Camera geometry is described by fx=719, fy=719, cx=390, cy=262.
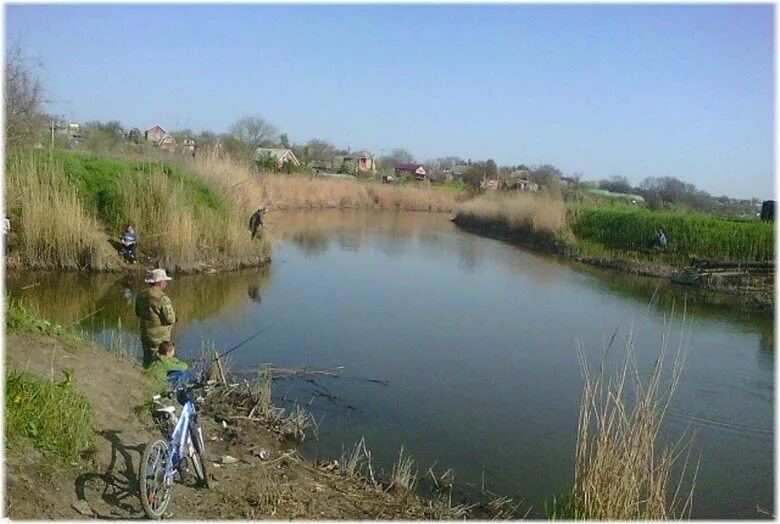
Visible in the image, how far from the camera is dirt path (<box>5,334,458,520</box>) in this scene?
439 centimetres

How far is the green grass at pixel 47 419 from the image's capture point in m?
4.62

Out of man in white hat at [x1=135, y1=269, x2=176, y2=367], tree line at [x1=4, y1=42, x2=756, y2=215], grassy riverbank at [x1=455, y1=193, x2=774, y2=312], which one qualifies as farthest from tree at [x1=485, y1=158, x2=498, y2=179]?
man in white hat at [x1=135, y1=269, x2=176, y2=367]

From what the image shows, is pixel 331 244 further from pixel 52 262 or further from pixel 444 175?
pixel 444 175

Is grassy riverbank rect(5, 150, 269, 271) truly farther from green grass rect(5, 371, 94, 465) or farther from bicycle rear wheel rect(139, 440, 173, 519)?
bicycle rear wheel rect(139, 440, 173, 519)

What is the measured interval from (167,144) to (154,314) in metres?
17.3

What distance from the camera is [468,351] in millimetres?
12172

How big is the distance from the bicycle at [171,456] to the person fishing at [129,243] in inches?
492

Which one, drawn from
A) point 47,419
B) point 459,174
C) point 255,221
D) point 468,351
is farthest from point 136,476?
point 459,174

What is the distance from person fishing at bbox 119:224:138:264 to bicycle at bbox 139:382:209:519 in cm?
1249

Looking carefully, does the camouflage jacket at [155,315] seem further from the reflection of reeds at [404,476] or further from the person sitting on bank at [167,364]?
the reflection of reeds at [404,476]

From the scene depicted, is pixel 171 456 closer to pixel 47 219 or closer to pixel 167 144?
pixel 47 219

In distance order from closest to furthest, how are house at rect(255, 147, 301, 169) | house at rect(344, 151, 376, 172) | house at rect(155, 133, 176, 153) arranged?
house at rect(155, 133, 176, 153)
house at rect(255, 147, 301, 169)
house at rect(344, 151, 376, 172)

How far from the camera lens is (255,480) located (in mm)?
5664

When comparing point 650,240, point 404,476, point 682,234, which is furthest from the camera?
point 650,240
